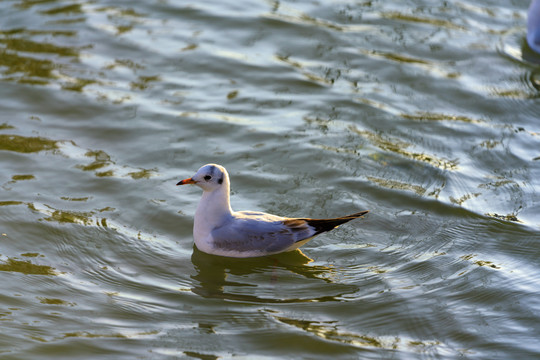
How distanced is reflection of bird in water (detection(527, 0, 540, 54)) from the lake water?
19 centimetres

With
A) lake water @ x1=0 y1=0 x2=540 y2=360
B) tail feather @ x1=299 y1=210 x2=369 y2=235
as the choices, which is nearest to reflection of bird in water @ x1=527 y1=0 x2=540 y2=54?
lake water @ x1=0 y1=0 x2=540 y2=360

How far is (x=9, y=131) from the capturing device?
28.9 ft

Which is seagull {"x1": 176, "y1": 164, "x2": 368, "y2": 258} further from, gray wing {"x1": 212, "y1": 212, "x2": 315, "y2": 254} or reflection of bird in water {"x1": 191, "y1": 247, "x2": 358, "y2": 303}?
reflection of bird in water {"x1": 191, "y1": 247, "x2": 358, "y2": 303}

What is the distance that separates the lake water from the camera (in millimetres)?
6125

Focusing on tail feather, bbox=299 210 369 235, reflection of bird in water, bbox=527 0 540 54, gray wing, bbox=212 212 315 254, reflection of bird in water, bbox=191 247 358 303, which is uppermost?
reflection of bird in water, bbox=527 0 540 54

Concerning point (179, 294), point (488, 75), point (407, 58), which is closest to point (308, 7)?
point (407, 58)

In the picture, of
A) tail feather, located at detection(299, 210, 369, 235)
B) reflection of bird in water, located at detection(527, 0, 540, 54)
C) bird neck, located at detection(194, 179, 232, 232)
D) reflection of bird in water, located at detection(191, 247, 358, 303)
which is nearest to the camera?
reflection of bird in water, located at detection(191, 247, 358, 303)

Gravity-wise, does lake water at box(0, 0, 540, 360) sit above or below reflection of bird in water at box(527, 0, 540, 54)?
below

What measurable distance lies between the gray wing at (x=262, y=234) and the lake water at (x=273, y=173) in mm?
213

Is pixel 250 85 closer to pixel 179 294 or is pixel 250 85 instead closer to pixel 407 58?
pixel 407 58

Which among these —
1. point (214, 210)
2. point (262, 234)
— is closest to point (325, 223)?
point (262, 234)

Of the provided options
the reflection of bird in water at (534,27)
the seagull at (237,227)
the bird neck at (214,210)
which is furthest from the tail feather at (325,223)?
the reflection of bird in water at (534,27)

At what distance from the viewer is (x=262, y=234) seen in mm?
6957

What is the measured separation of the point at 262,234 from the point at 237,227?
237 mm
